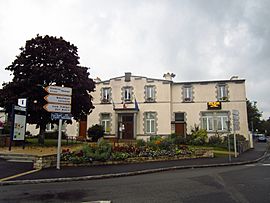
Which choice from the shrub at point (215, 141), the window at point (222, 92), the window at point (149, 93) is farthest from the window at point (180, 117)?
the shrub at point (215, 141)

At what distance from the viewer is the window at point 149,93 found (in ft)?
96.2

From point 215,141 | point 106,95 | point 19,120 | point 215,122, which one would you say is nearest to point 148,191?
point 19,120

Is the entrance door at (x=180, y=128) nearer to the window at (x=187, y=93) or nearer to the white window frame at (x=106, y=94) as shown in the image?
the window at (x=187, y=93)

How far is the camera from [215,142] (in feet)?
81.5

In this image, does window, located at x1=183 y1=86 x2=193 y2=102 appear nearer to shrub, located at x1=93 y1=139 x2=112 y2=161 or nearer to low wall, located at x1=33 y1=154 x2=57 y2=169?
shrub, located at x1=93 y1=139 x2=112 y2=161

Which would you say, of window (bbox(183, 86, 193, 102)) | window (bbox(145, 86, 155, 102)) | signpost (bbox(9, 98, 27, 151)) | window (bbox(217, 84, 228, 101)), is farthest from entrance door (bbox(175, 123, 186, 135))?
signpost (bbox(9, 98, 27, 151))

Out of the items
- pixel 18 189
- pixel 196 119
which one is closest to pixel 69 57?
pixel 18 189

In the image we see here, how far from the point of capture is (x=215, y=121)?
2834 cm

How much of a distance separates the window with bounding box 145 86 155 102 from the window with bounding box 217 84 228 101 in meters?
7.36

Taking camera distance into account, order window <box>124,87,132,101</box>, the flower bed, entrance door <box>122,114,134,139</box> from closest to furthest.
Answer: the flower bed < entrance door <box>122,114,134,139</box> < window <box>124,87,132,101</box>

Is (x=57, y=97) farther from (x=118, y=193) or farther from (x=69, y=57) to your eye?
(x=69, y=57)

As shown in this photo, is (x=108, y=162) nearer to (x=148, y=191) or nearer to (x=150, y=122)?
(x=148, y=191)

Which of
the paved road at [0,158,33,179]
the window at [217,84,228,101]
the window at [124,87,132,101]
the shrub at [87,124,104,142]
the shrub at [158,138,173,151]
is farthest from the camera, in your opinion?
the window at [124,87,132,101]

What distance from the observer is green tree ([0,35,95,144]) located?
59.3 ft
